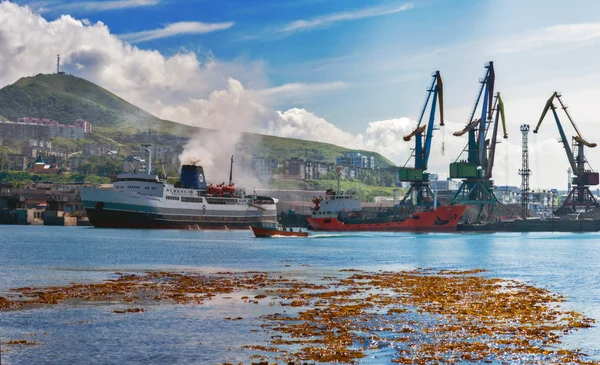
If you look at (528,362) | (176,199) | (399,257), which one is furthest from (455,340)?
(176,199)

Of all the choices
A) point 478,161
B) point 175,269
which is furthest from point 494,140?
point 175,269

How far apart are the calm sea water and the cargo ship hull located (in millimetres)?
69093

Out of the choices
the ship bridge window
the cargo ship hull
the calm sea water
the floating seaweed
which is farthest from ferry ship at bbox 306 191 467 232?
the floating seaweed

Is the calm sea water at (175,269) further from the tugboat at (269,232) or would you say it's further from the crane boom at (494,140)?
the crane boom at (494,140)

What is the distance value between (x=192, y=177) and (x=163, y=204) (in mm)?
16364

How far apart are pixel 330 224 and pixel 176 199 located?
38.5 m

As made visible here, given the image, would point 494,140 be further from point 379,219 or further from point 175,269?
point 175,269

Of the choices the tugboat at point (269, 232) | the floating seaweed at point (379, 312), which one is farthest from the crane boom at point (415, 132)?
the floating seaweed at point (379, 312)

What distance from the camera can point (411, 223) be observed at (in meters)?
168

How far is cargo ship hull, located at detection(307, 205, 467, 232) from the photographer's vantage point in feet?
551

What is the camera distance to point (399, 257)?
80625 millimetres

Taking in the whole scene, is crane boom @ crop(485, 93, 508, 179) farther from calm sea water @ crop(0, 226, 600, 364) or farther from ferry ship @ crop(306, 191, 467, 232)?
calm sea water @ crop(0, 226, 600, 364)

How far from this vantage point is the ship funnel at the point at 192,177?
161m

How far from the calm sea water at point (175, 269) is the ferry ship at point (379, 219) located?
69.3 meters
